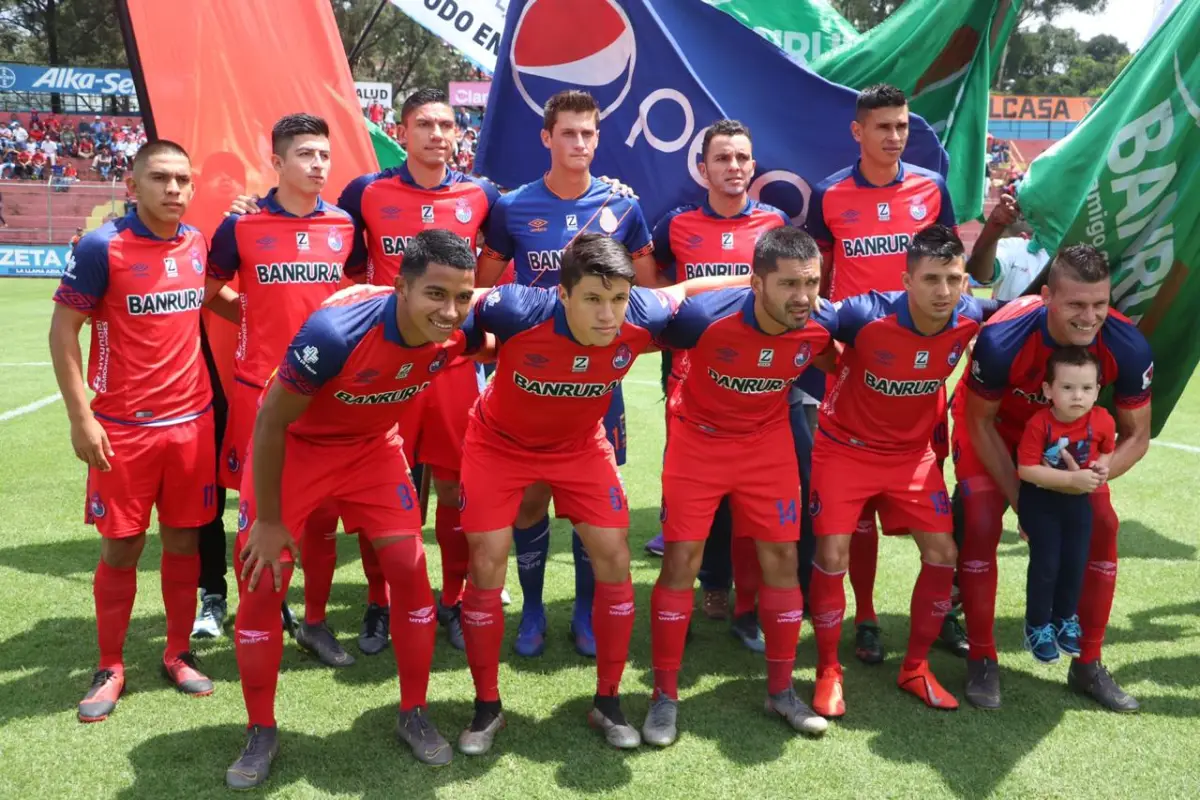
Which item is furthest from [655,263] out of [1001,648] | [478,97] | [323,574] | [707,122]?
[478,97]

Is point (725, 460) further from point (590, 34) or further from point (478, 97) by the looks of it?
point (478, 97)

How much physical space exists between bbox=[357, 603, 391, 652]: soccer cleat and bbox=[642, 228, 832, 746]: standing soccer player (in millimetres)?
1533

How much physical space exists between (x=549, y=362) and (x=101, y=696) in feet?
7.98

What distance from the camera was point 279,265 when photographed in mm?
4797

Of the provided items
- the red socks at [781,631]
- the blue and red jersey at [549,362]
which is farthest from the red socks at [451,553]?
the red socks at [781,631]

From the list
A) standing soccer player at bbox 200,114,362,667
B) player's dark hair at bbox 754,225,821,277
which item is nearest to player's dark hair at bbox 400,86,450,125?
standing soccer player at bbox 200,114,362,667

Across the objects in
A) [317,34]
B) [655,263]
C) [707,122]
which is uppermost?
[317,34]

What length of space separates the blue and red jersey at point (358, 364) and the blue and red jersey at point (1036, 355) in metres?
2.27

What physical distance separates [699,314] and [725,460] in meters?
0.65

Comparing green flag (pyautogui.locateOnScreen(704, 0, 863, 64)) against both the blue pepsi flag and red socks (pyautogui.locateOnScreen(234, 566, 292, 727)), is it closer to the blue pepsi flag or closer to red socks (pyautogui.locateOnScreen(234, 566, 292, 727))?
the blue pepsi flag

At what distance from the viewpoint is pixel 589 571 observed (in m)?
5.09

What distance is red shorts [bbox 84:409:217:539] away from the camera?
14.4ft

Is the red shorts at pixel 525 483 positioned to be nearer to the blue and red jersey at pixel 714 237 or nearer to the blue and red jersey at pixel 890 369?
the blue and red jersey at pixel 890 369

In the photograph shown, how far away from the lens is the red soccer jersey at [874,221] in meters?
5.14
